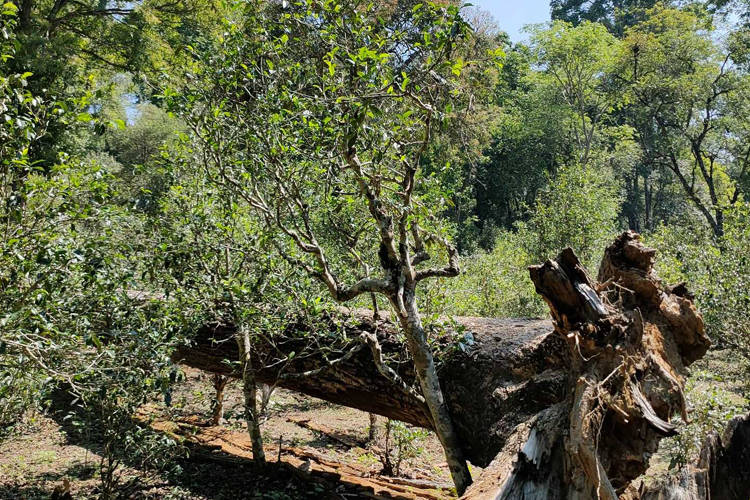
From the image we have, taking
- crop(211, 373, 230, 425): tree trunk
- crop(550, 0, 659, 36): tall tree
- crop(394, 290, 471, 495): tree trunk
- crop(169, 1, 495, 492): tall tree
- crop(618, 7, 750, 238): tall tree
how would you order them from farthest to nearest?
crop(550, 0, 659, 36): tall tree < crop(618, 7, 750, 238): tall tree < crop(211, 373, 230, 425): tree trunk < crop(394, 290, 471, 495): tree trunk < crop(169, 1, 495, 492): tall tree

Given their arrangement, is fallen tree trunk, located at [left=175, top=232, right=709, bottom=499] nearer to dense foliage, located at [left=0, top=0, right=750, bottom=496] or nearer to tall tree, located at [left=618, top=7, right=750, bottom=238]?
dense foliage, located at [left=0, top=0, right=750, bottom=496]

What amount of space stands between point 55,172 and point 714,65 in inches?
949

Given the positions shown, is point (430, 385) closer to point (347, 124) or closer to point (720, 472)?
point (720, 472)

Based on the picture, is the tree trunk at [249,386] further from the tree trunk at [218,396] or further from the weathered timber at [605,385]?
the weathered timber at [605,385]

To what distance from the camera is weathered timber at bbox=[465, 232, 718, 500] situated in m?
2.98

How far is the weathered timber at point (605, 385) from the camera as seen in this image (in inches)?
117

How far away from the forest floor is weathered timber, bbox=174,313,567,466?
113 centimetres

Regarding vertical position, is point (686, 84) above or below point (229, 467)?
above

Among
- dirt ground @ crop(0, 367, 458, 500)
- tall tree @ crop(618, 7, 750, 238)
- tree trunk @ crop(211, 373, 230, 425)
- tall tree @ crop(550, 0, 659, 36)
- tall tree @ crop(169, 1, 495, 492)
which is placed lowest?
dirt ground @ crop(0, 367, 458, 500)

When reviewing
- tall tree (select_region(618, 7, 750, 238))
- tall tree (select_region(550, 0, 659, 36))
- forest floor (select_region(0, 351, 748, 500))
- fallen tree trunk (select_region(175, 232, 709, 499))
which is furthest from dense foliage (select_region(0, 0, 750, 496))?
tall tree (select_region(550, 0, 659, 36))

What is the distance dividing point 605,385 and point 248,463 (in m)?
5.32

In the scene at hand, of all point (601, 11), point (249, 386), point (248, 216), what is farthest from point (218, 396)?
point (601, 11)

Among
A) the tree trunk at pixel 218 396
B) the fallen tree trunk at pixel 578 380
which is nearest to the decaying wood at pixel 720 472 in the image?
the fallen tree trunk at pixel 578 380

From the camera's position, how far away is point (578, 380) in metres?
3.06
